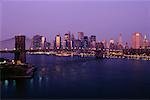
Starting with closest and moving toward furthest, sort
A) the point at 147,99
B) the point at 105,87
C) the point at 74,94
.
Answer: the point at 147,99, the point at 74,94, the point at 105,87

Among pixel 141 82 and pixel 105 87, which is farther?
pixel 141 82

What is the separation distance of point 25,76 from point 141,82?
147 inches

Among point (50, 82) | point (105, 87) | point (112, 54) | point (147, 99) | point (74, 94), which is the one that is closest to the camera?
point (147, 99)

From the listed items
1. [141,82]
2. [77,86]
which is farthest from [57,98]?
[141,82]

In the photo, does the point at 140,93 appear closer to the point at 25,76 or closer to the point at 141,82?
the point at 141,82

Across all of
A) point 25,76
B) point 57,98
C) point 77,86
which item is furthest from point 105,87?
point 25,76

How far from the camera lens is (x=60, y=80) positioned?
31.8 feet

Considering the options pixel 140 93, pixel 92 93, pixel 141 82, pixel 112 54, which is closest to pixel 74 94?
pixel 92 93

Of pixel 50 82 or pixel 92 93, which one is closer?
pixel 92 93

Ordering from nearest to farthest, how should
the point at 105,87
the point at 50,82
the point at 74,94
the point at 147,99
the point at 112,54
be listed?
the point at 147,99 → the point at 74,94 → the point at 105,87 → the point at 50,82 → the point at 112,54

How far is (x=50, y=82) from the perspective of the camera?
30.1 feet

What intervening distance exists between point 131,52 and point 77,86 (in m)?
21.5

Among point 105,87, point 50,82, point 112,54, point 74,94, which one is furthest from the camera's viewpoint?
point 112,54

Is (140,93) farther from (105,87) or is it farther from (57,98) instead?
(57,98)
